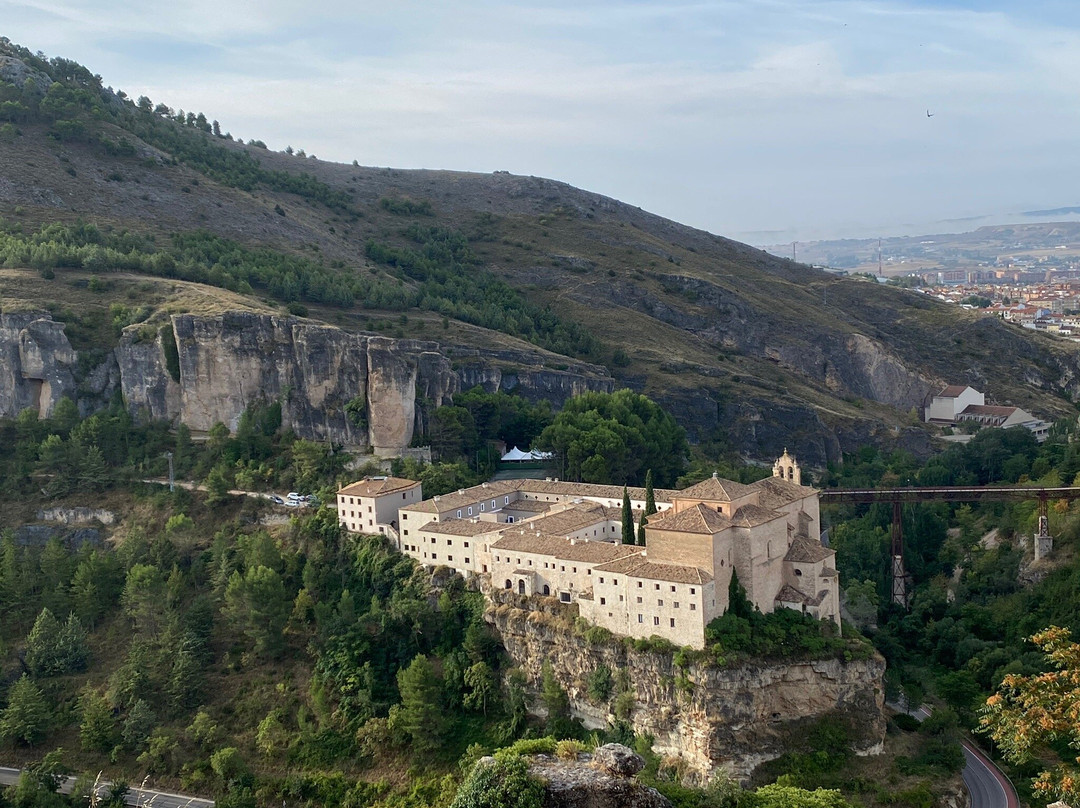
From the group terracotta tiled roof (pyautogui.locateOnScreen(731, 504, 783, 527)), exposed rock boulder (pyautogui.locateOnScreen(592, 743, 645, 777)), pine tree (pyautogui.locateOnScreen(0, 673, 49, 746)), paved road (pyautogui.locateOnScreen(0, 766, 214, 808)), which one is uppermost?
terracotta tiled roof (pyautogui.locateOnScreen(731, 504, 783, 527))

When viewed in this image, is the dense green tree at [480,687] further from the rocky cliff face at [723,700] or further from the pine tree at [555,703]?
the rocky cliff face at [723,700]

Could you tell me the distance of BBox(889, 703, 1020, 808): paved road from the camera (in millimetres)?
42594

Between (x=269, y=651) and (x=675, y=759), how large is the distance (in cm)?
2044

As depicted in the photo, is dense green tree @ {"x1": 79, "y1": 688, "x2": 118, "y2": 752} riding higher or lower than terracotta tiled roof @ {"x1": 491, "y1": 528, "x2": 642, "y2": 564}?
lower

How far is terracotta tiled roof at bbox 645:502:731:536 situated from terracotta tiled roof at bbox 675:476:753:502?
152 centimetres

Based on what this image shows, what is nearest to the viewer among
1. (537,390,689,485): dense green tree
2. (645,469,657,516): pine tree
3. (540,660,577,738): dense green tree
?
(540,660,577,738): dense green tree

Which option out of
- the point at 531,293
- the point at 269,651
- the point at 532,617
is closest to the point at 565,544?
the point at 532,617

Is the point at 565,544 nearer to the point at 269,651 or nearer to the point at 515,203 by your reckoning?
the point at 269,651

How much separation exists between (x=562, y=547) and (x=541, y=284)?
7382 centimetres

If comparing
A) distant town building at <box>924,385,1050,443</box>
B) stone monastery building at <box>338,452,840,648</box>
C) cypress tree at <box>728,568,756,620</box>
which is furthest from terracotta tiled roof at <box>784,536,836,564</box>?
distant town building at <box>924,385,1050,443</box>

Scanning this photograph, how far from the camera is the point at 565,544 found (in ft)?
155

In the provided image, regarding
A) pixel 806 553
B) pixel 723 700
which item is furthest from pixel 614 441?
pixel 723 700

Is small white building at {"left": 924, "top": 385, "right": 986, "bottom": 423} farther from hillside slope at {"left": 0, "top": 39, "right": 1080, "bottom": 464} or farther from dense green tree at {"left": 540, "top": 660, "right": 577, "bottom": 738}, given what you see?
dense green tree at {"left": 540, "top": 660, "right": 577, "bottom": 738}

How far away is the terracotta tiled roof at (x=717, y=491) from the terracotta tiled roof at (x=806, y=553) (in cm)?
303
